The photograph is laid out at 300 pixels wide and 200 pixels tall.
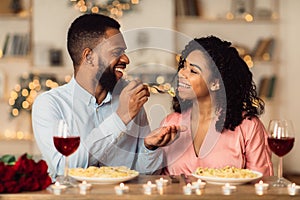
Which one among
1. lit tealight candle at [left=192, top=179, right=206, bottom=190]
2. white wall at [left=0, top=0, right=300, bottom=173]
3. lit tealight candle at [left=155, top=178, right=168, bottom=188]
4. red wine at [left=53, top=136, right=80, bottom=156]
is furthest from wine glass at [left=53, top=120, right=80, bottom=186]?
white wall at [left=0, top=0, right=300, bottom=173]

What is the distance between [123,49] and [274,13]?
369 centimetres

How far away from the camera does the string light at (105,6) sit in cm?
589

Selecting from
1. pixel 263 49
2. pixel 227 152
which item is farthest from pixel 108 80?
pixel 263 49

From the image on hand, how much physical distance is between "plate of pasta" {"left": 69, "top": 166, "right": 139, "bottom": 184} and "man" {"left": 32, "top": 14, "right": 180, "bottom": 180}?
208mm

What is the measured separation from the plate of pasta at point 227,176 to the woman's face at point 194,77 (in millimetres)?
480

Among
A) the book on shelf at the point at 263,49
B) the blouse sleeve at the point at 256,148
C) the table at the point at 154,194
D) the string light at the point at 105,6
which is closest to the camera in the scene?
the table at the point at 154,194

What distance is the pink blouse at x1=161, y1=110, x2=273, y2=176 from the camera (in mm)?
2541

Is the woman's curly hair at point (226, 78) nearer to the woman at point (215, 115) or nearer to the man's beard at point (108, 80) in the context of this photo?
the woman at point (215, 115)

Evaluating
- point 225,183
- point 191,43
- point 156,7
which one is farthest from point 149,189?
point 156,7

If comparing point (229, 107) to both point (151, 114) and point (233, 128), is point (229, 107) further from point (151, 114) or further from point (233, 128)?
point (151, 114)

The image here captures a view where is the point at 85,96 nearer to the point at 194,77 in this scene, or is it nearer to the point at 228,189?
the point at 194,77

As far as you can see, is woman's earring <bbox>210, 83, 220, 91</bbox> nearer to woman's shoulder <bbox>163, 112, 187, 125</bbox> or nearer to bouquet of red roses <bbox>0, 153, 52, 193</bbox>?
woman's shoulder <bbox>163, 112, 187, 125</bbox>

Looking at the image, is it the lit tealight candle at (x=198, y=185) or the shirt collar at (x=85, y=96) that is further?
the shirt collar at (x=85, y=96)

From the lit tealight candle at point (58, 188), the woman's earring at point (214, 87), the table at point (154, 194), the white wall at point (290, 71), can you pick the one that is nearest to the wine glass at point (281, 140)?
the table at point (154, 194)
